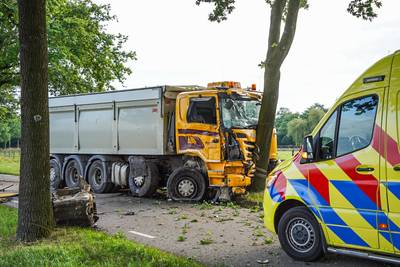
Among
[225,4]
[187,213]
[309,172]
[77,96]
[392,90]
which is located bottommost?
[187,213]

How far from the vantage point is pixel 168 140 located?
13109mm

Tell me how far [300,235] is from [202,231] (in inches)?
109

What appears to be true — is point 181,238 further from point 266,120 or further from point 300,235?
point 266,120

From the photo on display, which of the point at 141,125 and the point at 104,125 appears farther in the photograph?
the point at 104,125

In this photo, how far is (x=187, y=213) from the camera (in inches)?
429

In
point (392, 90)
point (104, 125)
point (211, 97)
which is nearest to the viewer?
point (392, 90)

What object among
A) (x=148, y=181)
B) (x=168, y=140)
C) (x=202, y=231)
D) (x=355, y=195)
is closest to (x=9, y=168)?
(x=148, y=181)

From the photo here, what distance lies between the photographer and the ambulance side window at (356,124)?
573 centimetres

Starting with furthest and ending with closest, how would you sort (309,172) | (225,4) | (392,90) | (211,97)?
(225,4) → (211,97) → (309,172) → (392,90)

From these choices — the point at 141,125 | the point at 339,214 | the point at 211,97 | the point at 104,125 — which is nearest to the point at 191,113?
the point at 211,97

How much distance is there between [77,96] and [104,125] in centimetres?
192

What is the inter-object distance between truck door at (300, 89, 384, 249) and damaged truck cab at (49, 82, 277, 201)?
5.82m

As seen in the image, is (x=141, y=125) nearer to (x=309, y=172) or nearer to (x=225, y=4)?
(x=225, y=4)

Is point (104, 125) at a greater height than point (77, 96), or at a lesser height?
lesser
